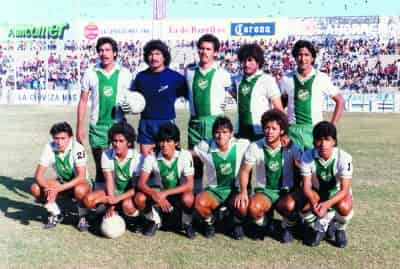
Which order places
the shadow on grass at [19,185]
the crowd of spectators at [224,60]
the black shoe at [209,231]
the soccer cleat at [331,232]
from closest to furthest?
the soccer cleat at [331,232] < the black shoe at [209,231] < the shadow on grass at [19,185] < the crowd of spectators at [224,60]

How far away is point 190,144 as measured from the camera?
5.66 metres

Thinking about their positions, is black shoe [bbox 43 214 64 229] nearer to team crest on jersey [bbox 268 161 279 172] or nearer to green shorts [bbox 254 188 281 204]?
green shorts [bbox 254 188 281 204]

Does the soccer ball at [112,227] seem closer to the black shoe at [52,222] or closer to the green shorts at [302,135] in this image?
the black shoe at [52,222]

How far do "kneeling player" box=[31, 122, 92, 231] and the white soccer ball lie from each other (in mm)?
630

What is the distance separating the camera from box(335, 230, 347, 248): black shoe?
4.74m

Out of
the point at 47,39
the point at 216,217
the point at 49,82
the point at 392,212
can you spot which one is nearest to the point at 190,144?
the point at 216,217

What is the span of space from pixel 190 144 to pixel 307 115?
1.20 m

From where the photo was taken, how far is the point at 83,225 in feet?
17.2

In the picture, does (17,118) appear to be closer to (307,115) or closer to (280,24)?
(307,115)

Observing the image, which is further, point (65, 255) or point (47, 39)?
point (47, 39)

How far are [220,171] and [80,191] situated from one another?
1315 mm

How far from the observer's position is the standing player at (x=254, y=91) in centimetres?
525

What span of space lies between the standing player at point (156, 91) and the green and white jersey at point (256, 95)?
650 millimetres

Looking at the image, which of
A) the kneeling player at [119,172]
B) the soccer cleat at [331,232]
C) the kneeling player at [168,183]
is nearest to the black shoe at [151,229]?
the kneeling player at [168,183]
